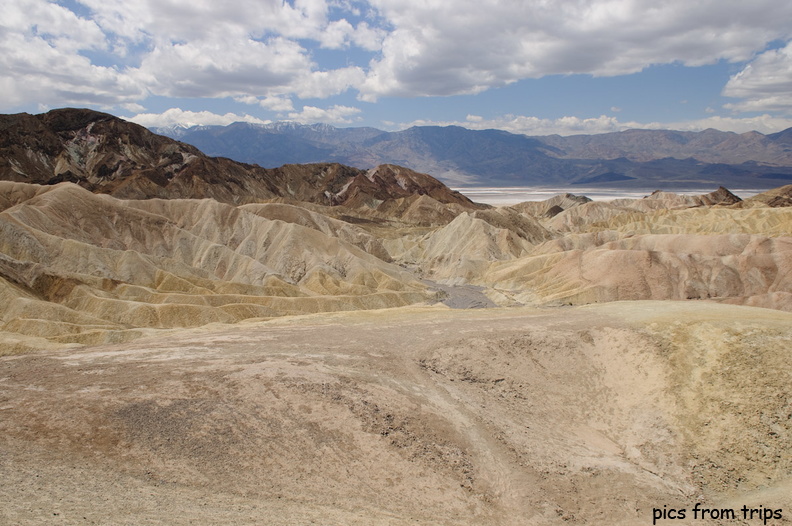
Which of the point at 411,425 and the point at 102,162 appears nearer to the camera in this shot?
the point at 411,425

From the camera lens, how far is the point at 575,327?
36.9 meters

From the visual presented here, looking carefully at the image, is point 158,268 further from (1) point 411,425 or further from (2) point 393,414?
(1) point 411,425

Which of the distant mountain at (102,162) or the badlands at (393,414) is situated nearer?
the badlands at (393,414)

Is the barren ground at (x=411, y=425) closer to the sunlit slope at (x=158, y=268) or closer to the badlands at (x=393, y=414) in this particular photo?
the badlands at (x=393, y=414)

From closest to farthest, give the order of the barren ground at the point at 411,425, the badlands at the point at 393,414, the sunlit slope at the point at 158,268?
the barren ground at the point at 411,425 → the badlands at the point at 393,414 → the sunlit slope at the point at 158,268

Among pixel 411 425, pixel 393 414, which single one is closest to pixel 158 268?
pixel 393 414

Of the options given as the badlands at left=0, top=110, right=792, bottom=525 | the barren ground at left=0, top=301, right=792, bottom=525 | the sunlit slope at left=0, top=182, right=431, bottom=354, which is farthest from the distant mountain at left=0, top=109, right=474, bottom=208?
the barren ground at left=0, top=301, right=792, bottom=525

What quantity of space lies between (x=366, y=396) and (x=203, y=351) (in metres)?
11.5

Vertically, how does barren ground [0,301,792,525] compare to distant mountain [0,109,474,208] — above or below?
below

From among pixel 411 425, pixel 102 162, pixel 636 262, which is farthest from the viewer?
pixel 102 162

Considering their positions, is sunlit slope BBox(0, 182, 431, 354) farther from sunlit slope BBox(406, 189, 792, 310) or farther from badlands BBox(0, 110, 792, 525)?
sunlit slope BBox(406, 189, 792, 310)

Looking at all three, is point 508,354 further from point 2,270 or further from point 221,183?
point 221,183

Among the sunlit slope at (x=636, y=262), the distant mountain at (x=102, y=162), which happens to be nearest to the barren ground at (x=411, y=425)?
the sunlit slope at (x=636, y=262)

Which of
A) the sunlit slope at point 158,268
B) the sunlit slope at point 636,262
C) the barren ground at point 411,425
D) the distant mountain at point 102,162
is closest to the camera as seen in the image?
the barren ground at point 411,425
